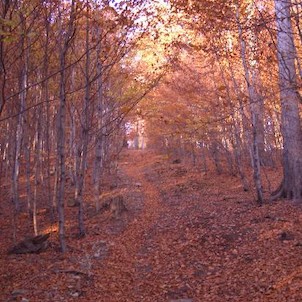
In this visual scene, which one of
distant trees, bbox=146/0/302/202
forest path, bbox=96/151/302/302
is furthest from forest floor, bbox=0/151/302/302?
distant trees, bbox=146/0/302/202

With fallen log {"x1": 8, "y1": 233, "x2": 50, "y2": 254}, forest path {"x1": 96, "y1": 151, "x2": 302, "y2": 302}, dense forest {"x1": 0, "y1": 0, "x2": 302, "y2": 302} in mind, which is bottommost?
forest path {"x1": 96, "y1": 151, "x2": 302, "y2": 302}

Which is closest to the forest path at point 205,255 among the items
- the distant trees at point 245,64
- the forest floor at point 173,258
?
the forest floor at point 173,258

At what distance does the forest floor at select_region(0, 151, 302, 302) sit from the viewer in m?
5.73

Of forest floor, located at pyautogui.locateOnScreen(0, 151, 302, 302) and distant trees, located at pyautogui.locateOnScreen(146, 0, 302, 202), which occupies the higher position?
distant trees, located at pyautogui.locateOnScreen(146, 0, 302, 202)

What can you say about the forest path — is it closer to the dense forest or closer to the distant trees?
the dense forest

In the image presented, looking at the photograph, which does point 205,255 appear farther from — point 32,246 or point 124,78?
point 124,78

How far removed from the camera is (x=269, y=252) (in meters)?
6.90

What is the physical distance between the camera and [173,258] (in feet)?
25.0

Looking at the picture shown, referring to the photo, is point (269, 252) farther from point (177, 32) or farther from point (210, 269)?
point (177, 32)

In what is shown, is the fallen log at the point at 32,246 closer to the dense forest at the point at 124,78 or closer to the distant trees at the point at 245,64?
the dense forest at the point at 124,78

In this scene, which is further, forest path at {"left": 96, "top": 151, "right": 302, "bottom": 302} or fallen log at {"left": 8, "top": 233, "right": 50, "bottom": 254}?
fallen log at {"left": 8, "top": 233, "right": 50, "bottom": 254}

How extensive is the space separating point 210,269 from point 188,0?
7300mm

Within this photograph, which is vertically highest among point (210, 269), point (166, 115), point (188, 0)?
point (188, 0)

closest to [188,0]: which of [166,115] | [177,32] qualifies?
[177,32]
